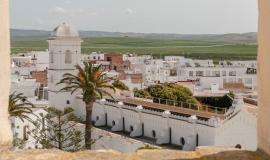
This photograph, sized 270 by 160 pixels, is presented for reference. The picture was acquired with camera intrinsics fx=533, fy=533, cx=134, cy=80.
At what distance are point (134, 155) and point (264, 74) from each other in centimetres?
93

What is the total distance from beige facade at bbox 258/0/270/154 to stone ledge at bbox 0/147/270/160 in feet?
0.46

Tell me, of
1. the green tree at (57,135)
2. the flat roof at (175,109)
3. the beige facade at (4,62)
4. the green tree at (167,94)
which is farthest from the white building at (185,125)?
the beige facade at (4,62)

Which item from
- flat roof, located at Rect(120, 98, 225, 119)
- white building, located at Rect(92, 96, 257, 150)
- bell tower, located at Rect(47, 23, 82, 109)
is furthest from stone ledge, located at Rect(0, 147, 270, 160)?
bell tower, located at Rect(47, 23, 82, 109)

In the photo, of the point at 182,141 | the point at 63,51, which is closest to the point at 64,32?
the point at 63,51

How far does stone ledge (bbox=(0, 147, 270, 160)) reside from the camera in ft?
10.3

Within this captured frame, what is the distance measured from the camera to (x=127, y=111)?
34.7m

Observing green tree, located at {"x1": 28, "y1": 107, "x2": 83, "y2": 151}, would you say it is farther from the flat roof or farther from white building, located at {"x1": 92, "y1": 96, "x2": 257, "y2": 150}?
the flat roof

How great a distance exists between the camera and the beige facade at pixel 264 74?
10.4 feet

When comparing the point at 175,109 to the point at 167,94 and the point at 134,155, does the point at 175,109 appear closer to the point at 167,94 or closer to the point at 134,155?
the point at 167,94

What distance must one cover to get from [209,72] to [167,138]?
159ft

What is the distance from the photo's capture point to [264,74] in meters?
3.23

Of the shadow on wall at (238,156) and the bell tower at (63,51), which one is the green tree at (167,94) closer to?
the bell tower at (63,51)

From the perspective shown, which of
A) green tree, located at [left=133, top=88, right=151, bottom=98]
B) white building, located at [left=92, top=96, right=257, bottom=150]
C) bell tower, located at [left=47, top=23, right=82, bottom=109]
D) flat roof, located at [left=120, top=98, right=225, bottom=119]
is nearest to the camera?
white building, located at [left=92, top=96, right=257, bottom=150]

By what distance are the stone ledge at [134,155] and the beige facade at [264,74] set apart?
14cm
